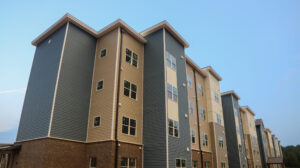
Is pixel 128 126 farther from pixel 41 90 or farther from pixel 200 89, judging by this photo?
pixel 200 89

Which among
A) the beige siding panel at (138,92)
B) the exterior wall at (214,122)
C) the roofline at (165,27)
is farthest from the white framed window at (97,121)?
the exterior wall at (214,122)

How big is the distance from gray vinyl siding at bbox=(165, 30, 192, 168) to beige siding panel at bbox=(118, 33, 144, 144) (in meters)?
2.70

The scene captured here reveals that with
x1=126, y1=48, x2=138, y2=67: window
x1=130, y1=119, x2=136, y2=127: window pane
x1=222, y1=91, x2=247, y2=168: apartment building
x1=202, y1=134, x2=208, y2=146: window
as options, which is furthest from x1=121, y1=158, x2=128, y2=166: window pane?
x1=222, y1=91, x2=247, y2=168: apartment building

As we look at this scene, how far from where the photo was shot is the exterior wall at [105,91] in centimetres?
1555

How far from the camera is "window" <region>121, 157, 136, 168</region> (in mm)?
15152

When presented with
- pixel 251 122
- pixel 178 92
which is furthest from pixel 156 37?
pixel 251 122

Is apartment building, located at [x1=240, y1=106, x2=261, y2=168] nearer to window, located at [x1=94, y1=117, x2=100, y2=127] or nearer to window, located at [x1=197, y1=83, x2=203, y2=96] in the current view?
window, located at [x1=197, y1=83, x2=203, y2=96]

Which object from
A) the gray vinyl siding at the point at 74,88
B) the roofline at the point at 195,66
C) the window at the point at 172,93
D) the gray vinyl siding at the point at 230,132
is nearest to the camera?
the gray vinyl siding at the point at 74,88

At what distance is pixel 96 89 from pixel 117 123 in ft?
13.2

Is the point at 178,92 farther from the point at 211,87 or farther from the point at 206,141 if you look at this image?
the point at 211,87

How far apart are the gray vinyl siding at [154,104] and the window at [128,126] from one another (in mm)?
1088

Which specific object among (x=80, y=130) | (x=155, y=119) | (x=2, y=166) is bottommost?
(x=2, y=166)

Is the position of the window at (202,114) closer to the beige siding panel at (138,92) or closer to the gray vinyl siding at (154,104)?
the gray vinyl siding at (154,104)

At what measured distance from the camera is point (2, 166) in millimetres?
16984
